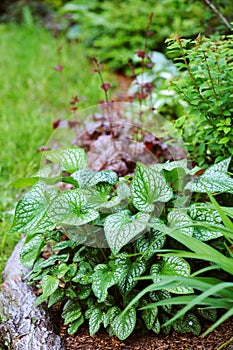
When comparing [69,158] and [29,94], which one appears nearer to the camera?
[69,158]

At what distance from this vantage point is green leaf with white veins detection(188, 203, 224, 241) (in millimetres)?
1916

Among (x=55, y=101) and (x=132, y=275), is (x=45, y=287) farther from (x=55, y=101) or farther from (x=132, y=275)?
(x=55, y=101)

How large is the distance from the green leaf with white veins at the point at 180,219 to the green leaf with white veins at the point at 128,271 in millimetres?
189

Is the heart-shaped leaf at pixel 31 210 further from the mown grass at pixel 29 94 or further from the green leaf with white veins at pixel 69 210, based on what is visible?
the mown grass at pixel 29 94

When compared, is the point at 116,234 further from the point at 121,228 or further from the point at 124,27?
the point at 124,27

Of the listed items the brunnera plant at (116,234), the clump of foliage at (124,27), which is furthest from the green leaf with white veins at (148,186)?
the clump of foliage at (124,27)

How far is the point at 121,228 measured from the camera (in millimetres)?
1813

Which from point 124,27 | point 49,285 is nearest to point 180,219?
point 49,285

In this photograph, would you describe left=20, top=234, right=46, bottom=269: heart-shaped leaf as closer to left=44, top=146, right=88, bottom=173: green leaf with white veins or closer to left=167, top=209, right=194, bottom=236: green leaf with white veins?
left=44, top=146, right=88, bottom=173: green leaf with white veins

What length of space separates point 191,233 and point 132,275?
0.92 ft

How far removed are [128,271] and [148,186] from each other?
1.08 feet

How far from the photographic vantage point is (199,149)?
253 cm

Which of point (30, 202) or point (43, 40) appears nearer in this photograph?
point (30, 202)

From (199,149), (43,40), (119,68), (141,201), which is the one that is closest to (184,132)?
(199,149)
